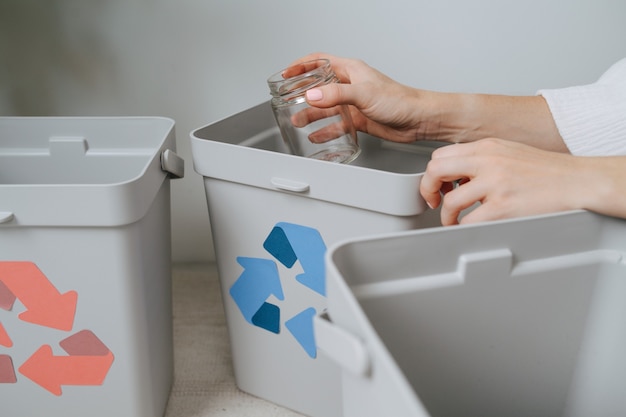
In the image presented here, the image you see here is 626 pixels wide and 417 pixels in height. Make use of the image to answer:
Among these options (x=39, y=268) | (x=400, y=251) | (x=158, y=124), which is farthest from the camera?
(x=158, y=124)

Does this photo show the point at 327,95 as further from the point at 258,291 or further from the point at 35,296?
the point at 35,296

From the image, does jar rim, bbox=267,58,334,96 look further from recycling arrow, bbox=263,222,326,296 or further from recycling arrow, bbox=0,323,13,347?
recycling arrow, bbox=0,323,13,347

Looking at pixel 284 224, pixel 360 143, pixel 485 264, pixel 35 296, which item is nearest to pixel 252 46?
pixel 360 143

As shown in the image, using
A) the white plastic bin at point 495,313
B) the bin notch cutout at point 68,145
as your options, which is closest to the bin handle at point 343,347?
the white plastic bin at point 495,313

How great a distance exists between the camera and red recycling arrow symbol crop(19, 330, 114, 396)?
2.19 feet

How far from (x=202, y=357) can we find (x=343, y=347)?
53cm

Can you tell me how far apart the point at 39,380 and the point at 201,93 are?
49 cm

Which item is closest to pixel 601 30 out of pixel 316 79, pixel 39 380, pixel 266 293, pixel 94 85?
pixel 316 79

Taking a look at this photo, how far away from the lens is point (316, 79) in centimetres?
70

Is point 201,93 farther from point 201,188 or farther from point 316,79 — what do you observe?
point 316,79

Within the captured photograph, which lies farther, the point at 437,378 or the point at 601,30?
the point at 601,30

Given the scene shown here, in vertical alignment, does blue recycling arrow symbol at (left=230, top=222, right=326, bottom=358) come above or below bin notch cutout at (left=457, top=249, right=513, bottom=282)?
below

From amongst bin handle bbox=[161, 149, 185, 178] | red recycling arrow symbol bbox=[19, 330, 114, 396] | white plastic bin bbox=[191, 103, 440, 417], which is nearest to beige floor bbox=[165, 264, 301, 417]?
white plastic bin bbox=[191, 103, 440, 417]

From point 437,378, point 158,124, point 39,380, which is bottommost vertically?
point 39,380
